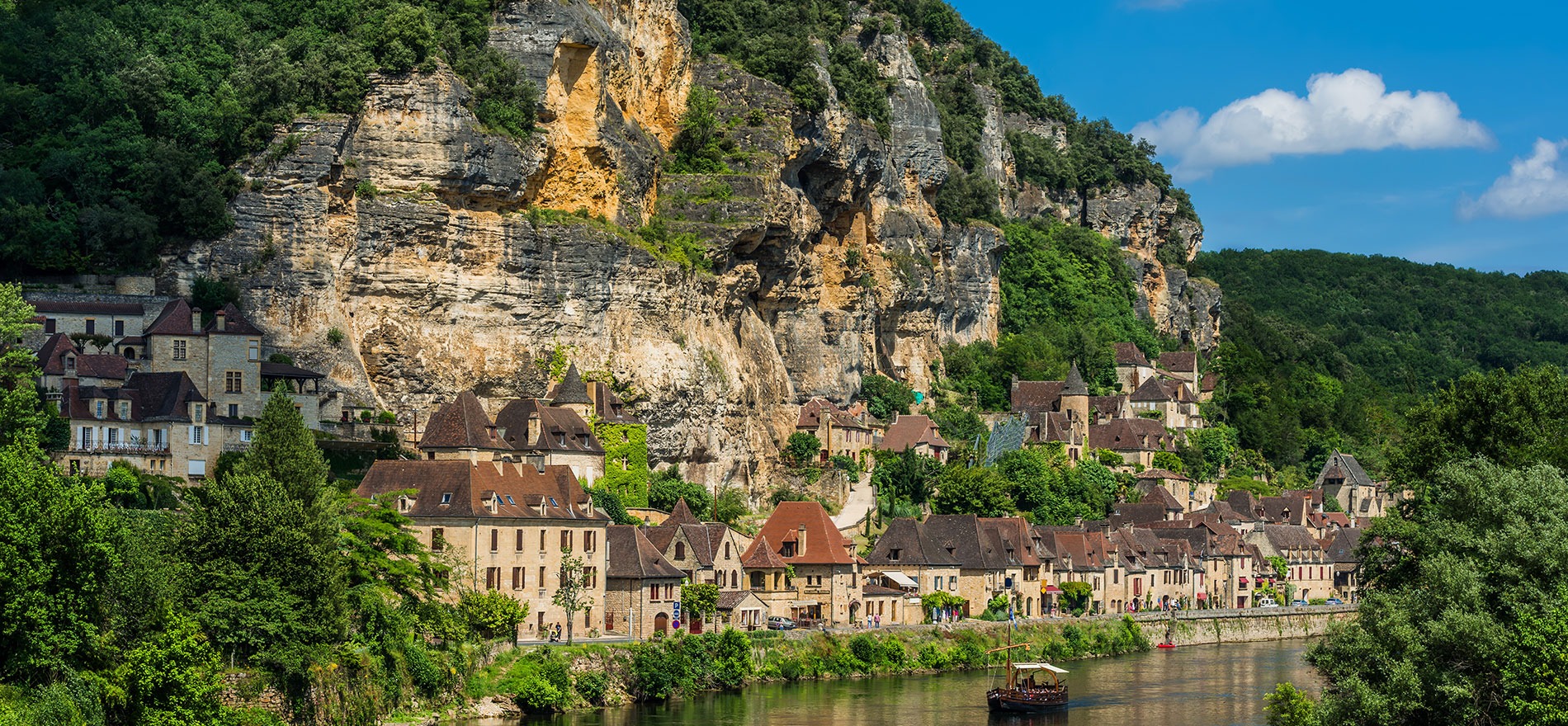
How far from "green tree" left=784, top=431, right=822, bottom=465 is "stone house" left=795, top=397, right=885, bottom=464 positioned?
1.34 metres

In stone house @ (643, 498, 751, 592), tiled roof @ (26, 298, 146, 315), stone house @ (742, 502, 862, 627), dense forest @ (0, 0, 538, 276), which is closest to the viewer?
tiled roof @ (26, 298, 146, 315)

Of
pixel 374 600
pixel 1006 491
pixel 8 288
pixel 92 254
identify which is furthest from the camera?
pixel 1006 491

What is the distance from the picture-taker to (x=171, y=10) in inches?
3878

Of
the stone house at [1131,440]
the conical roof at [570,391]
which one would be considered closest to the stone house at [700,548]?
the conical roof at [570,391]

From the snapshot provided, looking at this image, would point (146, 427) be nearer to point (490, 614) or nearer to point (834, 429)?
point (490, 614)

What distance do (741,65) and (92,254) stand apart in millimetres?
46892

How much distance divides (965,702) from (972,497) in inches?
1541

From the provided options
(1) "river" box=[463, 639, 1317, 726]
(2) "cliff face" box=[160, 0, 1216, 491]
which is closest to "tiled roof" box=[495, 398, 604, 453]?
(2) "cliff face" box=[160, 0, 1216, 491]

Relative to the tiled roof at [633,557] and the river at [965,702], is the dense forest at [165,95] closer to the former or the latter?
the tiled roof at [633,557]

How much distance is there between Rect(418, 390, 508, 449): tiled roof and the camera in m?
83.1

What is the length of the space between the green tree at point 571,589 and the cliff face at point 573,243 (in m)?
15.5

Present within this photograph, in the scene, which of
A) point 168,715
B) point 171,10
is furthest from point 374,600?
point 171,10

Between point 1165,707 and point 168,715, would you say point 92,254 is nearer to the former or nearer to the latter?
point 168,715

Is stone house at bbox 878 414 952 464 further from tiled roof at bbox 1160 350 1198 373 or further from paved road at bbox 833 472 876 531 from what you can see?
tiled roof at bbox 1160 350 1198 373
